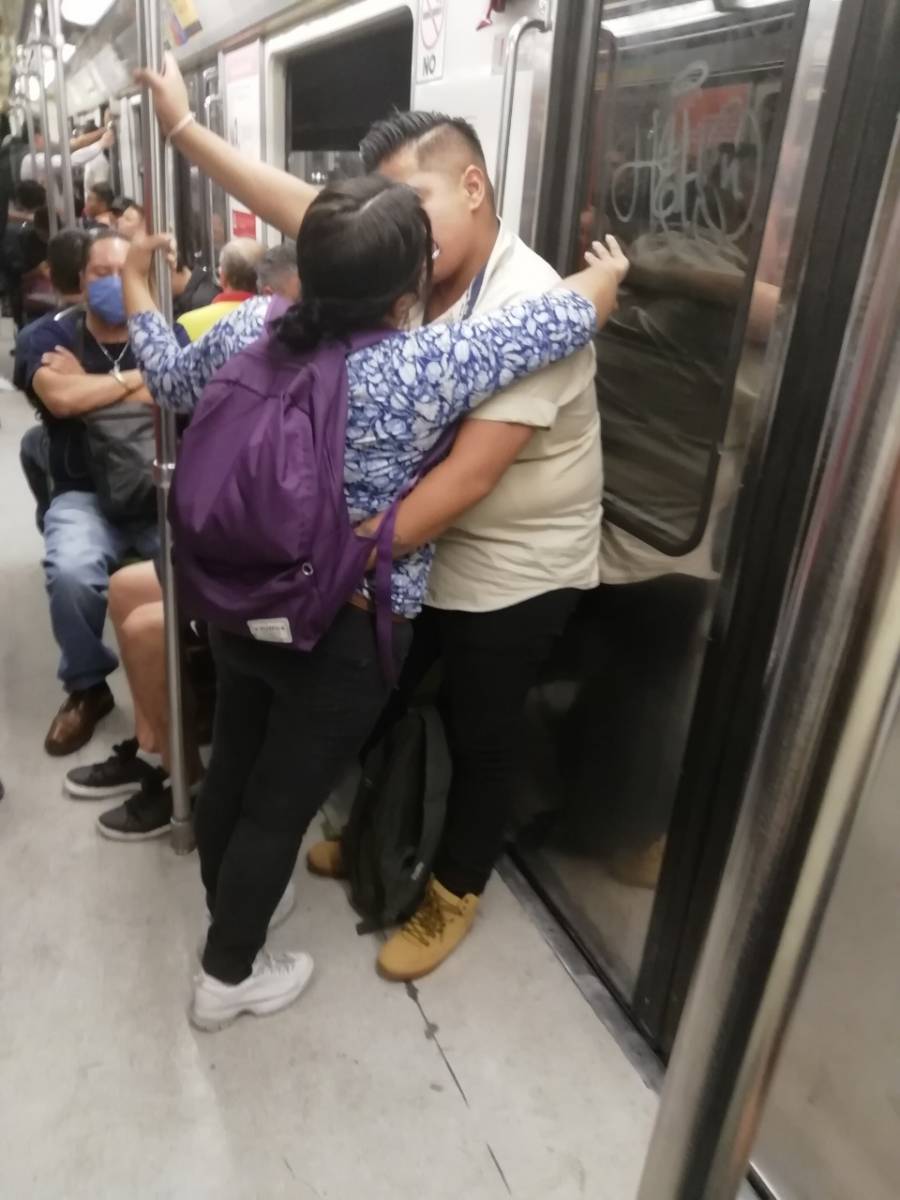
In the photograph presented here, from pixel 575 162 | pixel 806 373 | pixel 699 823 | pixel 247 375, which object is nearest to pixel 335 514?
pixel 247 375

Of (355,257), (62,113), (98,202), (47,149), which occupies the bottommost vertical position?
(98,202)

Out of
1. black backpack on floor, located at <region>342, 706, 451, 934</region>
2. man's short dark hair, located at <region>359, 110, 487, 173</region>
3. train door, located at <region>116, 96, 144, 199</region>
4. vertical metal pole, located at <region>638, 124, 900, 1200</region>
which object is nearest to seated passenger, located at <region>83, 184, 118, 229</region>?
train door, located at <region>116, 96, 144, 199</region>

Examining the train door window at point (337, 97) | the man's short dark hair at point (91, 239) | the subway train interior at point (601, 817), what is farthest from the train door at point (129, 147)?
the subway train interior at point (601, 817)

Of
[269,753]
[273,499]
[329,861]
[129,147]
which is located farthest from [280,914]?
[129,147]

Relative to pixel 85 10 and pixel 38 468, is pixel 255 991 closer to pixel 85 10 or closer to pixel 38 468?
pixel 38 468

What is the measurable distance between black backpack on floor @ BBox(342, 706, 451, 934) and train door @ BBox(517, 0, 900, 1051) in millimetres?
314

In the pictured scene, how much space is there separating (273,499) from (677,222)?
81cm

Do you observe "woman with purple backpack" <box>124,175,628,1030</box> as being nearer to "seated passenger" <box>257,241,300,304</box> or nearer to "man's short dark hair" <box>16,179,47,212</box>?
"seated passenger" <box>257,241,300,304</box>

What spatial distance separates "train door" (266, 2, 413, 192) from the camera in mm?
3158

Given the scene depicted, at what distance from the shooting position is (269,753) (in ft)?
4.94

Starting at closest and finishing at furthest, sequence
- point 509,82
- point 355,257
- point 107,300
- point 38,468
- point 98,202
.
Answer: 1. point 355,257
2. point 509,82
3. point 107,300
4. point 38,468
5. point 98,202

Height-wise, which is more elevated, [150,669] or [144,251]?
[144,251]

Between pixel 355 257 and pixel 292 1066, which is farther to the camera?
pixel 292 1066

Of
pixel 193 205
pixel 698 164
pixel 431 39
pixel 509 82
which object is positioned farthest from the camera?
pixel 193 205
